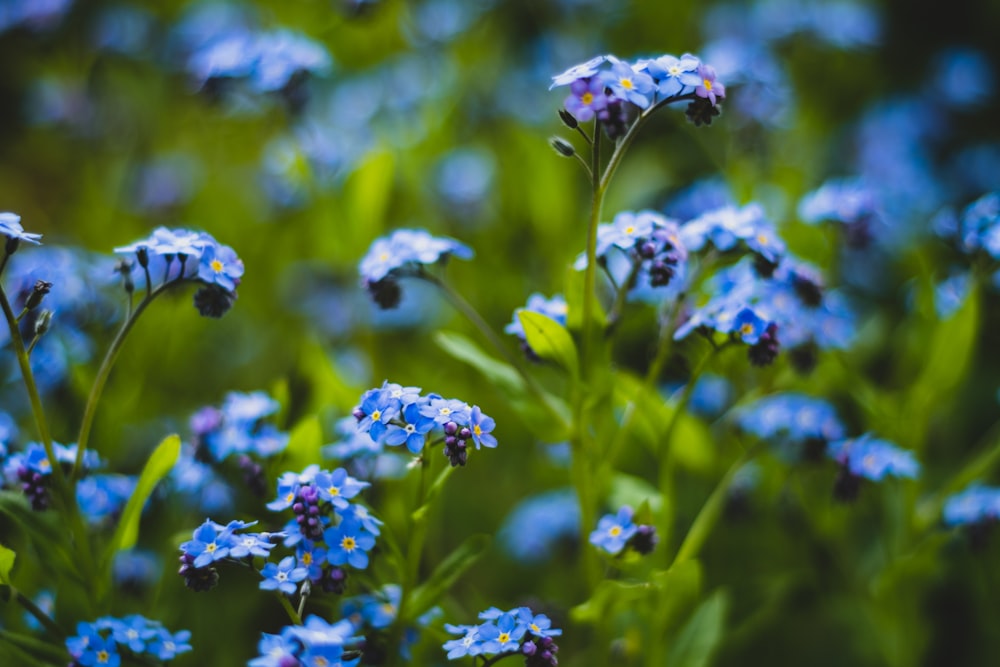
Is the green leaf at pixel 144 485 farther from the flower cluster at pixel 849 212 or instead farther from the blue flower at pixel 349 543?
the flower cluster at pixel 849 212

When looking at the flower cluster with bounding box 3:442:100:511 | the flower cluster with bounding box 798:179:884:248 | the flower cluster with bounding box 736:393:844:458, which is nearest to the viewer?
the flower cluster with bounding box 3:442:100:511

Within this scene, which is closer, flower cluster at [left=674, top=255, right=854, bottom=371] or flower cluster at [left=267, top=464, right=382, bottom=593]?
flower cluster at [left=267, top=464, right=382, bottom=593]

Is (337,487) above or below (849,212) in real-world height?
below

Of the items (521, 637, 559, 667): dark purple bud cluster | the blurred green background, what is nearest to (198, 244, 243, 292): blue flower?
the blurred green background

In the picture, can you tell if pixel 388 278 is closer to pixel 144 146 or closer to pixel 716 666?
pixel 716 666

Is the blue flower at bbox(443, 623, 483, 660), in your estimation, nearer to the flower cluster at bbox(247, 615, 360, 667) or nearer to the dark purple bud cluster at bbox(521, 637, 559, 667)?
the dark purple bud cluster at bbox(521, 637, 559, 667)

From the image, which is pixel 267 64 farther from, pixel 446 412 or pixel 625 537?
pixel 625 537

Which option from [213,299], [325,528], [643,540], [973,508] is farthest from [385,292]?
[973,508]
